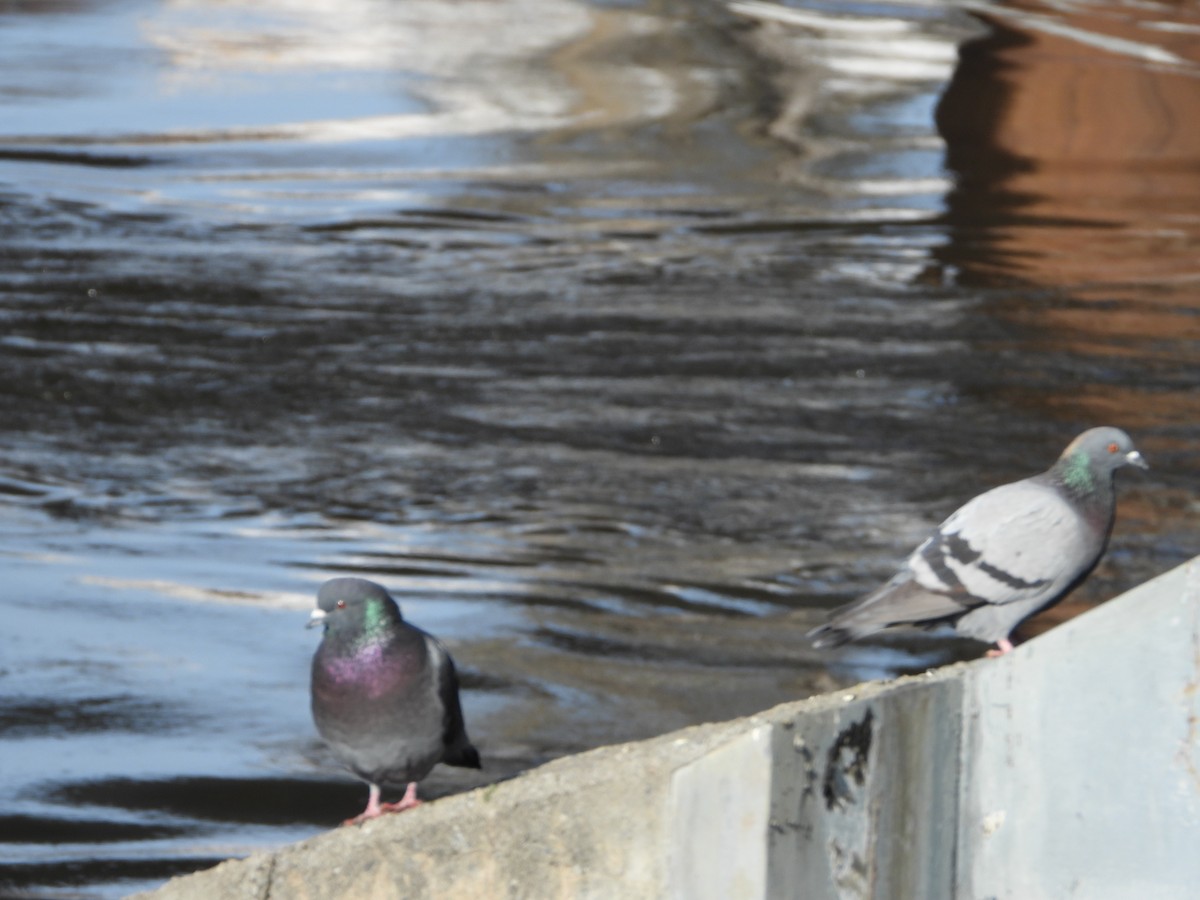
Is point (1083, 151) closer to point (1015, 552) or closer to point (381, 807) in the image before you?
point (1015, 552)

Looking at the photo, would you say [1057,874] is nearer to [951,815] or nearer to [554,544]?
[951,815]

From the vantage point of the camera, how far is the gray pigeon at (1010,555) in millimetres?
4340

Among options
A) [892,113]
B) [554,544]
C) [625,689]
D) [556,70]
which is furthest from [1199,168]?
[625,689]

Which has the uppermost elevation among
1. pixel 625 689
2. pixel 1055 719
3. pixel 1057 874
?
pixel 1055 719

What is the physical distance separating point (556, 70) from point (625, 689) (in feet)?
32.9

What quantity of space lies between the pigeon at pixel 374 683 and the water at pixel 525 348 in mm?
1259

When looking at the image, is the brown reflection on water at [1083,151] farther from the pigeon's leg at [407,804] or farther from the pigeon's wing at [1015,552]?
the pigeon's leg at [407,804]

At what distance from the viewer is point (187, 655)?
6.44m

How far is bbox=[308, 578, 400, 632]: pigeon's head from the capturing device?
385 cm

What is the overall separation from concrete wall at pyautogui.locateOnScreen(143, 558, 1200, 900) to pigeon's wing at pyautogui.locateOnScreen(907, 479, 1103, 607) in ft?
3.04

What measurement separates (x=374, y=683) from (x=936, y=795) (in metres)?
1.21

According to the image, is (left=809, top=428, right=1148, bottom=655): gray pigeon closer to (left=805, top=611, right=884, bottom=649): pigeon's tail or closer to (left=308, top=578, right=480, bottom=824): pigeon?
(left=805, top=611, right=884, bottom=649): pigeon's tail

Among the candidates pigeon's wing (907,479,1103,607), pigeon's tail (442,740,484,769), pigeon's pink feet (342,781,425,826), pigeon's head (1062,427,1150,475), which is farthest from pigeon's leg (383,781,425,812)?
pigeon's head (1062,427,1150,475)

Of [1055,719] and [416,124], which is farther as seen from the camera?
[416,124]
